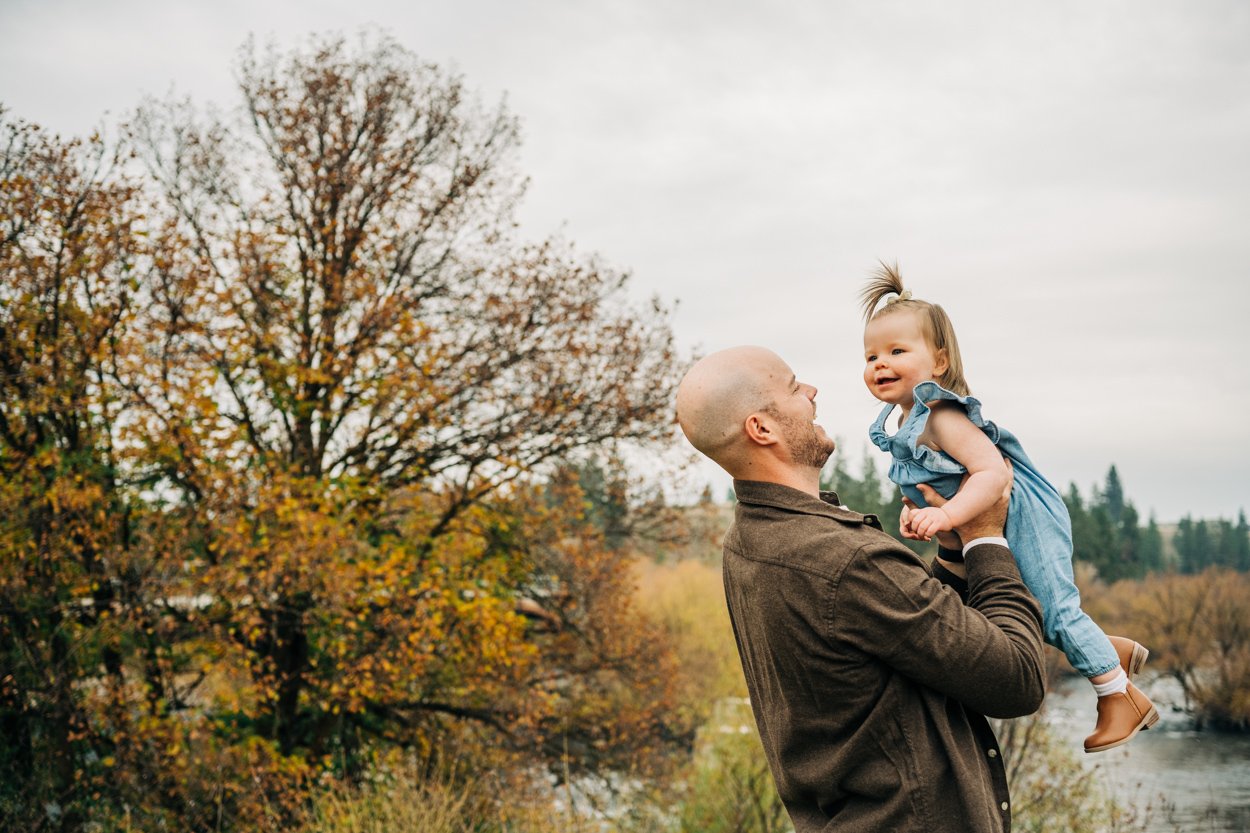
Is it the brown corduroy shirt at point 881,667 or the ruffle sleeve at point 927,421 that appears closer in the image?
the brown corduroy shirt at point 881,667

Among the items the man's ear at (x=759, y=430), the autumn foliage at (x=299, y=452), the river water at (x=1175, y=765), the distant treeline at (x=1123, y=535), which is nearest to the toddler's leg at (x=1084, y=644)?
the man's ear at (x=759, y=430)

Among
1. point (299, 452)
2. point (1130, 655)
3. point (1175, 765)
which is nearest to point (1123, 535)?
point (1175, 765)

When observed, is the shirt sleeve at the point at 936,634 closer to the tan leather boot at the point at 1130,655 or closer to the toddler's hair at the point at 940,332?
the tan leather boot at the point at 1130,655

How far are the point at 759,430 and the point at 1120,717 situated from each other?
3.16 feet

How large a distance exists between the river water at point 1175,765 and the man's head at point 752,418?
13255 millimetres

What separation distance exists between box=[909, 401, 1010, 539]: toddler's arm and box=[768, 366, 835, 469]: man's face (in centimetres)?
24

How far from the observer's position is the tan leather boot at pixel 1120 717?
86.7 inches

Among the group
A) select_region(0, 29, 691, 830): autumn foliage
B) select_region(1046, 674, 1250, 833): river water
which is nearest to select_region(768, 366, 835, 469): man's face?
select_region(0, 29, 691, 830): autumn foliage

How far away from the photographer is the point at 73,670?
9.66 metres

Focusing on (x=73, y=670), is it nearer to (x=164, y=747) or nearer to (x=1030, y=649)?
(x=164, y=747)

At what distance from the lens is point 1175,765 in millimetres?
21672

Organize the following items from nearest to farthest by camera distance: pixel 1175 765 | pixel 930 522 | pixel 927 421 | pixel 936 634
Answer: pixel 936 634 → pixel 930 522 → pixel 927 421 → pixel 1175 765

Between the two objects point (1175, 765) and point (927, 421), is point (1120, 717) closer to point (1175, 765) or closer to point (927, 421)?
point (927, 421)

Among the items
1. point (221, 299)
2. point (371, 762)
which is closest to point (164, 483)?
point (221, 299)
